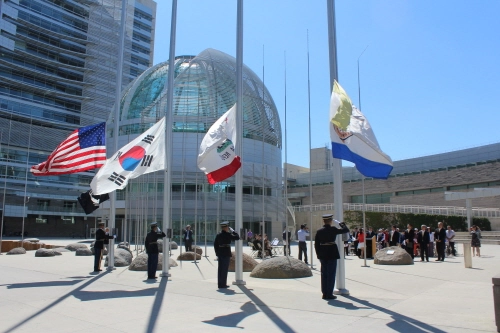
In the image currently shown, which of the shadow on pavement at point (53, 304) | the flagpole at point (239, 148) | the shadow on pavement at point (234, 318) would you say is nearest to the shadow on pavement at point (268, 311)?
the shadow on pavement at point (234, 318)

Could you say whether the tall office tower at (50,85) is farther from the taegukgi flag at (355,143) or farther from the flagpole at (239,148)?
the taegukgi flag at (355,143)

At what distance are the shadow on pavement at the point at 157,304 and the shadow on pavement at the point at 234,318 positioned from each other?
0.85 metres

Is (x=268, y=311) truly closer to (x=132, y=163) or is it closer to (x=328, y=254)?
(x=328, y=254)

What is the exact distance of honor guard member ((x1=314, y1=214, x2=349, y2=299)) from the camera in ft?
29.3

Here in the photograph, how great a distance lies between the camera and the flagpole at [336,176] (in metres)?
9.58

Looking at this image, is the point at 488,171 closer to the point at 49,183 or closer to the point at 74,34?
the point at 49,183

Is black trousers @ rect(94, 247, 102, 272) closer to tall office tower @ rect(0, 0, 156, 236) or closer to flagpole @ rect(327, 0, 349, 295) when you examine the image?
flagpole @ rect(327, 0, 349, 295)

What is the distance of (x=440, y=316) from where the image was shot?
7.10 m

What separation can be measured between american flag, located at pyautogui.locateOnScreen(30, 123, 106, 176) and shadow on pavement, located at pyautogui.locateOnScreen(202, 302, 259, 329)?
8.32 meters

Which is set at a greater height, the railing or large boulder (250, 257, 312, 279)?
the railing

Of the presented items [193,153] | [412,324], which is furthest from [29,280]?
[193,153]

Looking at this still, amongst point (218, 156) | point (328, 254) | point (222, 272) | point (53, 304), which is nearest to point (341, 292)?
point (328, 254)

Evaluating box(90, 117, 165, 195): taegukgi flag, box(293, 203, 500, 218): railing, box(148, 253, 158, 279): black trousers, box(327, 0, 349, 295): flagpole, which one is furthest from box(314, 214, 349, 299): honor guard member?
box(293, 203, 500, 218): railing

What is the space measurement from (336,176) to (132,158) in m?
5.97
